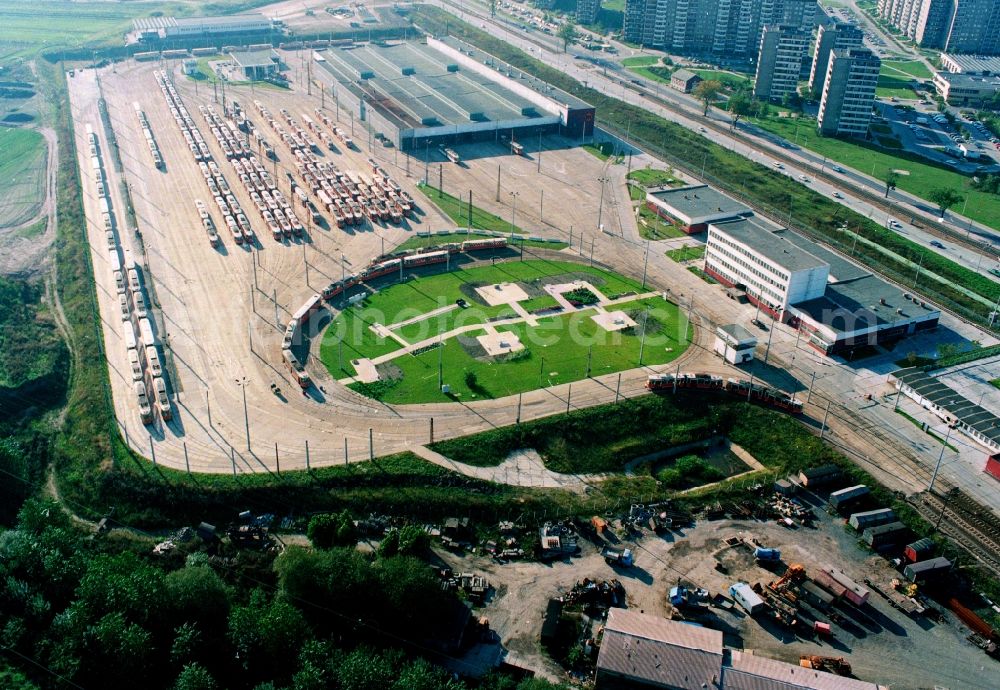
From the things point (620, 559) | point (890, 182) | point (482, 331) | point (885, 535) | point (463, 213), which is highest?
point (890, 182)

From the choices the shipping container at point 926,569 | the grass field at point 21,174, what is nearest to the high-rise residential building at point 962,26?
the shipping container at point 926,569

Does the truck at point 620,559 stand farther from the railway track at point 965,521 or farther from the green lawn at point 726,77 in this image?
the green lawn at point 726,77

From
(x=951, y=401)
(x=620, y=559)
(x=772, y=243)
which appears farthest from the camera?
(x=772, y=243)

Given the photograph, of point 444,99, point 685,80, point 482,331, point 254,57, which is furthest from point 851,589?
point 254,57

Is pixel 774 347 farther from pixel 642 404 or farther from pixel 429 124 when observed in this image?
pixel 429 124

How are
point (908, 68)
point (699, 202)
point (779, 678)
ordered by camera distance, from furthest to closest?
point (908, 68), point (699, 202), point (779, 678)

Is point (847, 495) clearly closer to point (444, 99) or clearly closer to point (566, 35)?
point (444, 99)

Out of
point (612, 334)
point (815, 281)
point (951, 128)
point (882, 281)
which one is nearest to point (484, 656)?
point (612, 334)
